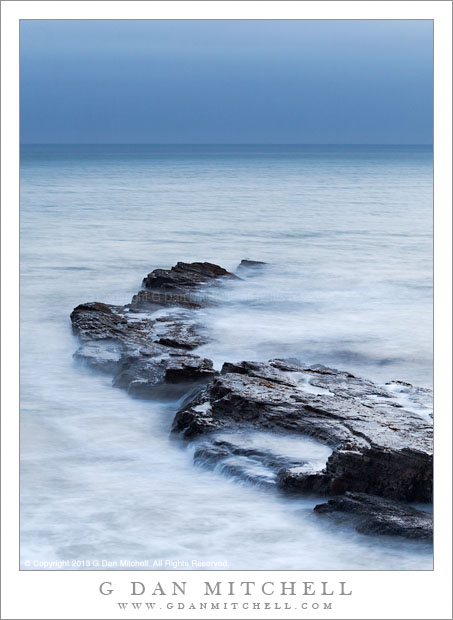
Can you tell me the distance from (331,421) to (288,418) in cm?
34

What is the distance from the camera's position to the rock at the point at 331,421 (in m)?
4.93

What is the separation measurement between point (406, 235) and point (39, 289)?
884 cm

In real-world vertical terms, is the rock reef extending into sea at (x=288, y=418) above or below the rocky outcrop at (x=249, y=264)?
below

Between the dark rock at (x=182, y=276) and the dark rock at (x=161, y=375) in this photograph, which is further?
the dark rock at (x=182, y=276)

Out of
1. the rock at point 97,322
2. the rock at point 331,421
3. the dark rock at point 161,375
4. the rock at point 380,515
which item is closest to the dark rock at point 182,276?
the rock at point 97,322

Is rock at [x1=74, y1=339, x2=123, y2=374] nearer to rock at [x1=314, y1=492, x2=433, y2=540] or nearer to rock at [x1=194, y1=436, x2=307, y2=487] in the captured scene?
rock at [x1=194, y1=436, x2=307, y2=487]

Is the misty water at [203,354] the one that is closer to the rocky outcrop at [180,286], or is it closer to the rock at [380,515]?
the rock at [380,515]

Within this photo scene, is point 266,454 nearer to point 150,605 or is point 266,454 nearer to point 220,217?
point 150,605

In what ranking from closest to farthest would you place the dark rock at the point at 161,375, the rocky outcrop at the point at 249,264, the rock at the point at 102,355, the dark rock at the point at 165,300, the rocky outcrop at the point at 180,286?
1. the dark rock at the point at 161,375
2. the rock at the point at 102,355
3. the dark rock at the point at 165,300
4. the rocky outcrop at the point at 180,286
5. the rocky outcrop at the point at 249,264

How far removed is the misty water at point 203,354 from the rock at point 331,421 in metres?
0.17

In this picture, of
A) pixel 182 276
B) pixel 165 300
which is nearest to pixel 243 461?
pixel 165 300

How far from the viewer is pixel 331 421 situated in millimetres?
5777

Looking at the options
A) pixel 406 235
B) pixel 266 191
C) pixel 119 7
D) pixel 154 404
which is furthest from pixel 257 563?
pixel 266 191
